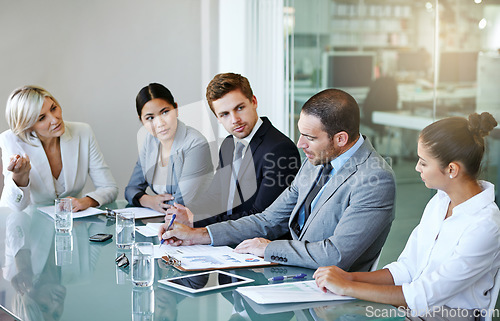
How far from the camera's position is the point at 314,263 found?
1946 mm

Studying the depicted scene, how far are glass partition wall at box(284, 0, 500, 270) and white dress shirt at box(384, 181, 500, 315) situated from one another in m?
1.06

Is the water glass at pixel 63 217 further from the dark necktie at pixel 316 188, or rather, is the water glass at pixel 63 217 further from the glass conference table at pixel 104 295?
the dark necktie at pixel 316 188

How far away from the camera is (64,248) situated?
2287 mm

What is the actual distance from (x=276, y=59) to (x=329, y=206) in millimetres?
2791

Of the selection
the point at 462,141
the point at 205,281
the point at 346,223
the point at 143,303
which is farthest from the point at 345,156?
the point at 143,303

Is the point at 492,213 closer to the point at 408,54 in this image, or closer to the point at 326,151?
the point at 326,151

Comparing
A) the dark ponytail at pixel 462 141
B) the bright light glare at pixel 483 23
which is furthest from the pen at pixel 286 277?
the bright light glare at pixel 483 23

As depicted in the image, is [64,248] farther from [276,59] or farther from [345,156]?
[276,59]

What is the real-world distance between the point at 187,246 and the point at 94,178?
1520 millimetres

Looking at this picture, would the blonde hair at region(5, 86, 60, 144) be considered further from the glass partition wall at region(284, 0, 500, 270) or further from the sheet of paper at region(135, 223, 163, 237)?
the glass partition wall at region(284, 0, 500, 270)

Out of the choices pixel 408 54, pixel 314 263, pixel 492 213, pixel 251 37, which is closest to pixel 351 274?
pixel 314 263

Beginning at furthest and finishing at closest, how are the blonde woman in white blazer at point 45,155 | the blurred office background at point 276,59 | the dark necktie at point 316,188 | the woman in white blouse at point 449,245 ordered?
the blonde woman in white blazer at point 45,155
the blurred office background at point 276,59
the dark necktie at point 316,188
the woman in white blouse at point 449,245

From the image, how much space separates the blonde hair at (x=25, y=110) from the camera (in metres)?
3.35

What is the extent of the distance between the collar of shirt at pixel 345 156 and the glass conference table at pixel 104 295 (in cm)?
46
